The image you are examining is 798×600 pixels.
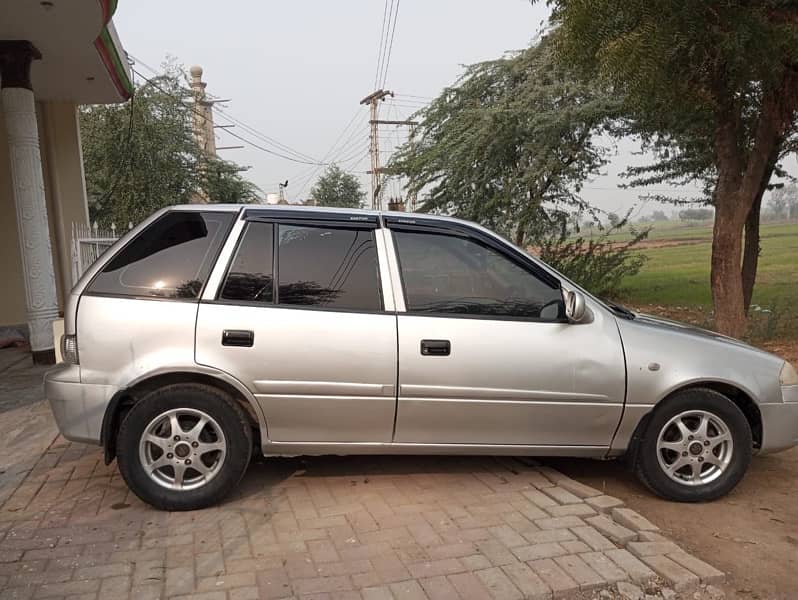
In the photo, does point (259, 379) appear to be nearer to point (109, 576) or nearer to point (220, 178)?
point (109, 576)

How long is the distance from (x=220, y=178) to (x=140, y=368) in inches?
669

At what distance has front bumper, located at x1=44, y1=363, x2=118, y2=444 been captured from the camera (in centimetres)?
355

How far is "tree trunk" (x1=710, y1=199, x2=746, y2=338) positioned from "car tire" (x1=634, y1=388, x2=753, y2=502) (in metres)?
4.60

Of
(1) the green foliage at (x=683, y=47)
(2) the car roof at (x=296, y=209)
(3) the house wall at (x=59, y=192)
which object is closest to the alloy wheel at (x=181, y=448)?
(2) the car roof at (x=296, y=209)

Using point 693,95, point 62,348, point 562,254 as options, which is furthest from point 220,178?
point 62,348

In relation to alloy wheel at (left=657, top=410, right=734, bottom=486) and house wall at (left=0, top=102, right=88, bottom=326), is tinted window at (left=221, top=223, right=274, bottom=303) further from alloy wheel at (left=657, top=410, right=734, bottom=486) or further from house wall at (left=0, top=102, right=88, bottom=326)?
house wall at (left=0, top=102, right=88, bottom=326)

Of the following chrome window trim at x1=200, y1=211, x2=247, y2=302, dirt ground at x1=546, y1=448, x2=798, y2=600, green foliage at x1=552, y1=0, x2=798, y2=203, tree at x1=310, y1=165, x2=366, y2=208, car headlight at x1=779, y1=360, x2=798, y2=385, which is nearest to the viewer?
dirt ground at x1=546, y1=448, x2=798, y2=600

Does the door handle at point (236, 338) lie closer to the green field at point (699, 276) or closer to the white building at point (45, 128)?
the white building at point (45, 128)

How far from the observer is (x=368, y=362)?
364 cm

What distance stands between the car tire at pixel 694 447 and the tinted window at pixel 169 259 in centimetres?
293

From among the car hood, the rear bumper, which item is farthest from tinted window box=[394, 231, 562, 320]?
the rear bumper

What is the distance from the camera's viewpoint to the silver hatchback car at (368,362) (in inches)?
140

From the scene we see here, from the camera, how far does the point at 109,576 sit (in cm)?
296

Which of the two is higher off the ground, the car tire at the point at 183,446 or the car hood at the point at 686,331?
the car hood at the point at 686,331
